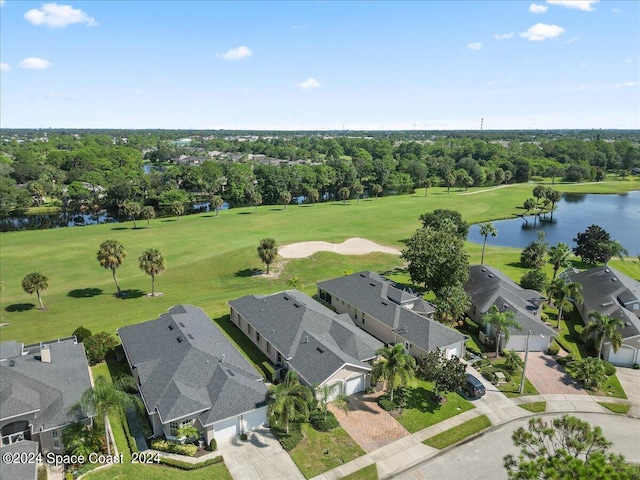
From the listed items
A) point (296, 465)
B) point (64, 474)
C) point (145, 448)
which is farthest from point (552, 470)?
point (64, 474)

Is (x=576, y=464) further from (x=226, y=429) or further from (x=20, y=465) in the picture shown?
(x=20, y=465)

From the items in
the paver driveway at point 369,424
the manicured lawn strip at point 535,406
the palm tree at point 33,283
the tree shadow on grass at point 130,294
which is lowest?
the paver driveway at point 369,424

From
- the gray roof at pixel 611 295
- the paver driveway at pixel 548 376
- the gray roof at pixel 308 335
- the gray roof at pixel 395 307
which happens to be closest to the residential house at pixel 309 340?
the gray roof at pixel 308 335

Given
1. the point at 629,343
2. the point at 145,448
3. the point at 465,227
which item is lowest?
the point at 145,448

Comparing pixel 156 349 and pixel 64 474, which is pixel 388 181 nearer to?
pixel 156 349

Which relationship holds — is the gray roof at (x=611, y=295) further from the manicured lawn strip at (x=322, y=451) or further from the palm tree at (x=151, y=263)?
the palm tree at (x=151, y=263)

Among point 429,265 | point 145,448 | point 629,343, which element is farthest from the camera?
point 429,265

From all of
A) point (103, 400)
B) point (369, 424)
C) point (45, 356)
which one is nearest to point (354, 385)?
point (369, 424)
